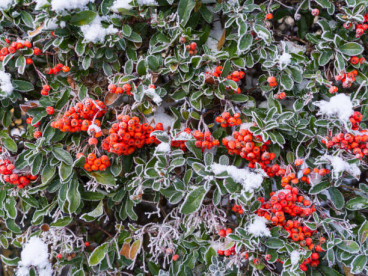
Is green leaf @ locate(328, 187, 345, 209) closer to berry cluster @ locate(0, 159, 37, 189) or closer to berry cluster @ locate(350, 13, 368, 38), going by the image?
berry cluster @ locate(350, 13, 368, 38)

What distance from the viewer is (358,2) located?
1.59 metres

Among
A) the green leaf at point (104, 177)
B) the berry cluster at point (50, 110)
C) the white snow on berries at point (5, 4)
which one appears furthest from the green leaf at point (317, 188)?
the white snow on berries at point (5, 4)

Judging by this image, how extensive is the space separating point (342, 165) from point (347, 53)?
533 mm

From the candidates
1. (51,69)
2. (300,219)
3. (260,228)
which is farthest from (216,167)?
(51,69)

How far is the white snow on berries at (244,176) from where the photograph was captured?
1534 millimetres

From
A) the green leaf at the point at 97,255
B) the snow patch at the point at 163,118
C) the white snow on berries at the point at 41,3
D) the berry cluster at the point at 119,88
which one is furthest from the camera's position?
the snow patch at the point at 163,118

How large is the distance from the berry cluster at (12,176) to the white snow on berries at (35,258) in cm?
31

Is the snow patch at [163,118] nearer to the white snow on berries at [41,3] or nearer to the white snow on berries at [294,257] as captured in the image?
the white snow on berries at [41,3]

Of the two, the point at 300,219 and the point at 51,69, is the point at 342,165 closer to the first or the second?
the point at 300,219

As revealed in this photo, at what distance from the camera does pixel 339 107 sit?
157 cm

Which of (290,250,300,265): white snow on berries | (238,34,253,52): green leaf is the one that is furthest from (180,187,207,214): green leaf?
(238,34,253,52): green leaf

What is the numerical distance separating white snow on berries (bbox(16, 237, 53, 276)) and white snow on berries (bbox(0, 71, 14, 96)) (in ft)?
2.47

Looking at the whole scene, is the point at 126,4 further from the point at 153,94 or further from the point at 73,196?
the point at 73,196

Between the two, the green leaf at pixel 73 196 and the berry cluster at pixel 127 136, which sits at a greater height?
the berry cluster at pixel 127 136
